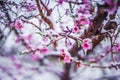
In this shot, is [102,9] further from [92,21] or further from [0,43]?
[0,43]

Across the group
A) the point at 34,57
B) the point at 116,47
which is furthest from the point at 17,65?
the point at 116,47

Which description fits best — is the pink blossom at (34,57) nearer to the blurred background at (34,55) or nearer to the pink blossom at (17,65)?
the blurred background at (34,55)

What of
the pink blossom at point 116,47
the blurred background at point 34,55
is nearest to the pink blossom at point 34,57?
the blurred background at point 34,55

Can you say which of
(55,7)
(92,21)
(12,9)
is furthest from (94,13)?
(12,9)

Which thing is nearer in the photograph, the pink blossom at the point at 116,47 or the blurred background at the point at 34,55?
the pink blossom at the point at 116,47

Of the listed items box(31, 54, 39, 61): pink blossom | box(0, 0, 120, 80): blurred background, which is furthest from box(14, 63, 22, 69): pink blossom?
box(31, 54, 39, 61): pink blossom

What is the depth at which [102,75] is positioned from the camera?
9.00ft

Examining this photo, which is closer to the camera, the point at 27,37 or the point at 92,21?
the point at 92,21

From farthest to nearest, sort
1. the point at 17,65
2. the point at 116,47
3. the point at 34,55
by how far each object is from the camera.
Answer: the point at 17,65 → the point at 34,55 → the point at 116,47

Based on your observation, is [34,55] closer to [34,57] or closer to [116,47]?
[34,57]

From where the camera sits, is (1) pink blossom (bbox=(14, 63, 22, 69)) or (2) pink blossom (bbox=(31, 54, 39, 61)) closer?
(2) pink blossom (bbox=(31, 54, 39, 61))

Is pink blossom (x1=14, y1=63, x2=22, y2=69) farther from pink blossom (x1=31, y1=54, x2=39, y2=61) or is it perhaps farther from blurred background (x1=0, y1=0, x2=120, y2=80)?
pink blossom (x1=31, y1=54, x2=39, y2=61)

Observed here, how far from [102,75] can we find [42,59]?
76 cm

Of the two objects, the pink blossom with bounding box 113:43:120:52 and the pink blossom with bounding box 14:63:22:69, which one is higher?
the pink blossom with bounding box 113:43:120:52
